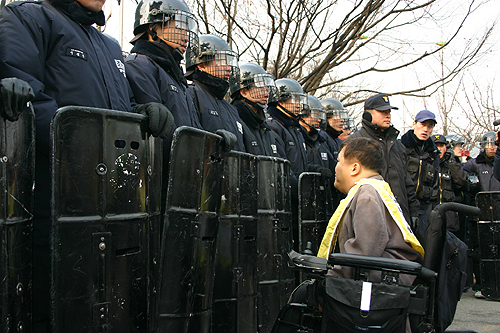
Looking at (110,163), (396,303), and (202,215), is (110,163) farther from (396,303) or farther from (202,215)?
(396,303)

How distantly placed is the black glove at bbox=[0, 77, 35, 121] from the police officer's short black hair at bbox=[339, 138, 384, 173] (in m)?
1.92

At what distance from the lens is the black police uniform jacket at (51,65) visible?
2375mm

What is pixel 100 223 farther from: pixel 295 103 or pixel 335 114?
pixel 335 114

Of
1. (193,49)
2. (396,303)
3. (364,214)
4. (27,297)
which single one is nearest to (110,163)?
(27,297)

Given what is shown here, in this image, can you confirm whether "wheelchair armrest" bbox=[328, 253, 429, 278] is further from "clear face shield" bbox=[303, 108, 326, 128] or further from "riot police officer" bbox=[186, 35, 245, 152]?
"clear face shield" bbox=[303, 108, 326, 128]

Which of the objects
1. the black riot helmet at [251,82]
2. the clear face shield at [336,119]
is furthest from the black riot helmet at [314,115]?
the black riot helmet at [251,82]

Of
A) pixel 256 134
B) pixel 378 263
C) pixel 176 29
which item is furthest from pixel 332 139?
pixel 378 263

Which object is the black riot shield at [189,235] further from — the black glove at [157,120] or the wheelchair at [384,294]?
the wheelchair at [384,294]

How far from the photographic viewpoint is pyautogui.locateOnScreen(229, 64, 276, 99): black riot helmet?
5715mm

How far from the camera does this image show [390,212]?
263 cm

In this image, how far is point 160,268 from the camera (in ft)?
8.63

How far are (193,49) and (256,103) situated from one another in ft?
4.02

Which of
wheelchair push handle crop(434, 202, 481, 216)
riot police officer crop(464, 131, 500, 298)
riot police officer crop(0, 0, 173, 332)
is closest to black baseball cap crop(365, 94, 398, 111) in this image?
wheelchair push handle crop(434, 202, 481, 216)

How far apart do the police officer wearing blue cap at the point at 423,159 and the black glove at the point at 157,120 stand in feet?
14.1
